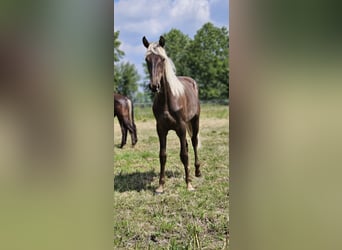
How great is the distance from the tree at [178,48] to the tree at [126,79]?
0.61ft

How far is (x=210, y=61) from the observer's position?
1516 millimetres

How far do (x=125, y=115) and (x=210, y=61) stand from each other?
464 millimetres

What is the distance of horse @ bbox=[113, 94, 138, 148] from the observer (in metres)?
1.53

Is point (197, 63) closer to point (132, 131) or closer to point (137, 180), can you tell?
point (132, 131)

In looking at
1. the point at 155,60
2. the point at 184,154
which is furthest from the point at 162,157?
the point at 155,60

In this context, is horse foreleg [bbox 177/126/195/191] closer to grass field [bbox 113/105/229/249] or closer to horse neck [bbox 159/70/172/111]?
grass field [bbox 113/105/229/249]

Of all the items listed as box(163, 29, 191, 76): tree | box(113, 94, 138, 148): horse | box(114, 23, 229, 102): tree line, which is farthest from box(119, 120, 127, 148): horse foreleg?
box(163, 29, 191, 76): tree

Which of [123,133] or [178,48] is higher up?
[178,48]
